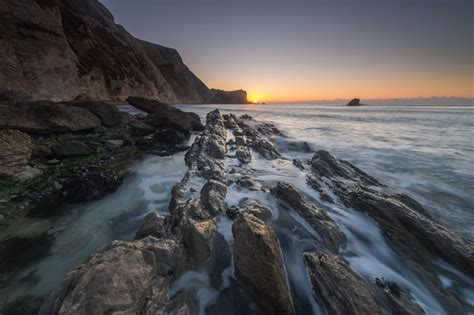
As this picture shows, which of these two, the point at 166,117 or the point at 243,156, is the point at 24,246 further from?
the point at 166,117

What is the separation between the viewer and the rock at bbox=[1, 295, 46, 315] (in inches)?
119

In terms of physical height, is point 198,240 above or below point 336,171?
above

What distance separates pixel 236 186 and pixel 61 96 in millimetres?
30357

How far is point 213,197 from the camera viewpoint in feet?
18.6

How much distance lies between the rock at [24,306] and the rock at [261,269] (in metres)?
2.85

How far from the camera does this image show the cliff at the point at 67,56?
21828 mm

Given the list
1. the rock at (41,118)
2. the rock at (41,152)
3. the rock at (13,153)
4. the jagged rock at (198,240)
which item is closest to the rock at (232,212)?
the jagged rock at (198,240)

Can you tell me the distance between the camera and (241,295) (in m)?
3.44

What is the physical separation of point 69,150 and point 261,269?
9.62m

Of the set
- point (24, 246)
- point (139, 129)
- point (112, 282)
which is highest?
point (139, 129)

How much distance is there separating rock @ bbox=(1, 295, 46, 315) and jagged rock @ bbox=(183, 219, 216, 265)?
7.05 ft

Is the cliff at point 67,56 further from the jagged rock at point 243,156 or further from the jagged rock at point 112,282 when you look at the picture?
the jagged rock at point 112,282

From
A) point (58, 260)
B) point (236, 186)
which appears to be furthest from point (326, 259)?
point (58, 260)

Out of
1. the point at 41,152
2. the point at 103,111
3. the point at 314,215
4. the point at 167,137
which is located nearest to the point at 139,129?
the point at 167,137
